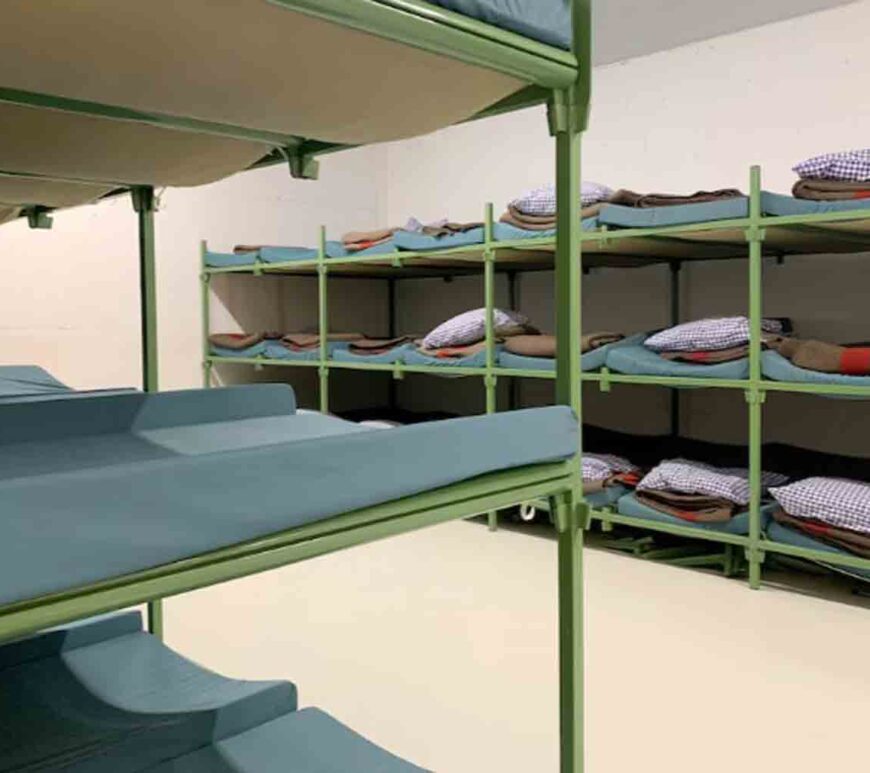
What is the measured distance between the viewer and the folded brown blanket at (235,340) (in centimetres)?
469

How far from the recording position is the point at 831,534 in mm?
2844

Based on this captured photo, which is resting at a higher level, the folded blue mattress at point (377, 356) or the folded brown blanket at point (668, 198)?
the folded brown blanket at point (668, 198)

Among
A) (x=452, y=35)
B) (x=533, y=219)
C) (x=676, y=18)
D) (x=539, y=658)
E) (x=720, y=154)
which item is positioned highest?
(x=676, y=18)

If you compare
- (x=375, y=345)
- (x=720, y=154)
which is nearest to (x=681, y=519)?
(x=720, y=154)

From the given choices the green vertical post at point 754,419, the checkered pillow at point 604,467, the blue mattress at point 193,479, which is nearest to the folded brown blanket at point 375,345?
the checkered pillow at point 604,467

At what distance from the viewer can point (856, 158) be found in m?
2.81

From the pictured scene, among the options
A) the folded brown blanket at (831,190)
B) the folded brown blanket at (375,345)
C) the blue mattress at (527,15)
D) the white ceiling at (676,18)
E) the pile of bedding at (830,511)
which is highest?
the white ceiling at (676,18)

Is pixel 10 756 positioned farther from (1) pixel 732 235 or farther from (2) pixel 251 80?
(1) pixel 732 235

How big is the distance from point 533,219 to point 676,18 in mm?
1032

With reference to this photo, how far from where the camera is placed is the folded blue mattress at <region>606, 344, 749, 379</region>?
10.1ft

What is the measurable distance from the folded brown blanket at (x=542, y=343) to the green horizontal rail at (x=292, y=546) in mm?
2363

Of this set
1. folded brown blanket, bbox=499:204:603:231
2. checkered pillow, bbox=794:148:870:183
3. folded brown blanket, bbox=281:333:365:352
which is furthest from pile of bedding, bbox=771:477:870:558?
folded brown blanket, bbox=281:333:365:352

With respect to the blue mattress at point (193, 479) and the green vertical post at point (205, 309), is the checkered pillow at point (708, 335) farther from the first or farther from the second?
the green vertical post at point (205, 309)

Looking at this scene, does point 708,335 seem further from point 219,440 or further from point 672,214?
point 219,440
